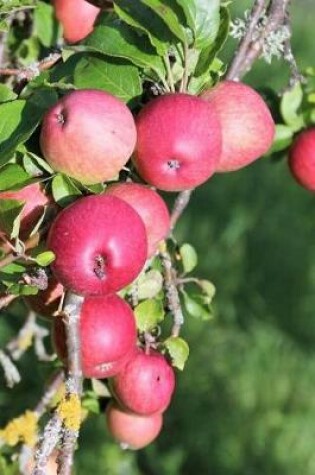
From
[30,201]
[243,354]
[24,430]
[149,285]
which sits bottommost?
[243,354]

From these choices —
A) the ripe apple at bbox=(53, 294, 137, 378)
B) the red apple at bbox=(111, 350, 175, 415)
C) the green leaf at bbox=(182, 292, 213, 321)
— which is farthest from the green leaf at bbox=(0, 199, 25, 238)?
the green leaf at bbox=(182, 292, 213, 321)

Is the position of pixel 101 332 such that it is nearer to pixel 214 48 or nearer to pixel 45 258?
pixel 45 258

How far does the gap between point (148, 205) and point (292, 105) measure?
41cm

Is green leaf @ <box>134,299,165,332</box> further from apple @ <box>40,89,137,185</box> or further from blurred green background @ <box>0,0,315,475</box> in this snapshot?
blurred green background @ <box>0,0,315,475</box>

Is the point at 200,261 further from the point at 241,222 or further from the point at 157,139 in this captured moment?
the point at 157,139

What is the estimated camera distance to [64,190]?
0.80m

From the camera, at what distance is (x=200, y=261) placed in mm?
3100

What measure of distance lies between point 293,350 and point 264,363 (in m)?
0.13

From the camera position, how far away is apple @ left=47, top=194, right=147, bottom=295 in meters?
0.75

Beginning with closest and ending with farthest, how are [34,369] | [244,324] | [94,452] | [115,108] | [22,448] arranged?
[115,108] < [22,448] < [94,452] < [34,369] < [244,324]

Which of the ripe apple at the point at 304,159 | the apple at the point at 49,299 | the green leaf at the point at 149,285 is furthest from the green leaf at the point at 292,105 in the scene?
the apple at the point at 49,299

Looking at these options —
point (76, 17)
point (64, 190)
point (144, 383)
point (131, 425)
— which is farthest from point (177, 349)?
point (76, 17)

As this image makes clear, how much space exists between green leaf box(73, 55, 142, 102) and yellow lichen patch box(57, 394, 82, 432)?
26cm

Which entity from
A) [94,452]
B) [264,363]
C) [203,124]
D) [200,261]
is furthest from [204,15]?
[200,261]
